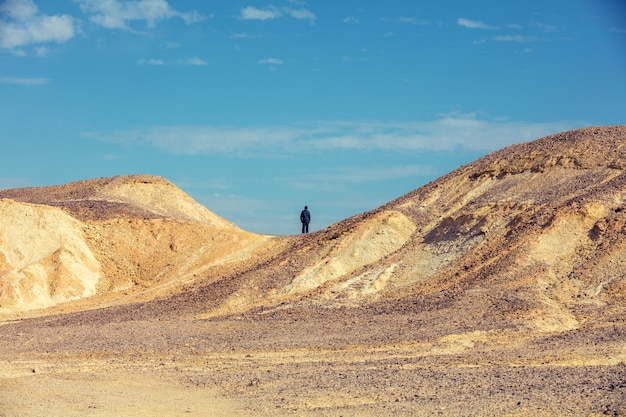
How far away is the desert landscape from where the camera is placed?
681 inches

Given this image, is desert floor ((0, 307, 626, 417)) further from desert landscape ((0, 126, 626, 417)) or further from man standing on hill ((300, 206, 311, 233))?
man standing on hill ((300, 206, 311, 233))

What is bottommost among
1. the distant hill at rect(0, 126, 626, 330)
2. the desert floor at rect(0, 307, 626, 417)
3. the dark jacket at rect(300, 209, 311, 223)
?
the desert floor at rect(0, 307, 626, 417)

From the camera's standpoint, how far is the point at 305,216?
4422 centimetres

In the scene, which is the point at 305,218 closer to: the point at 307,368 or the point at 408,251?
the point at 408,251

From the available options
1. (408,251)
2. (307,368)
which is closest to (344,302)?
(408,251)

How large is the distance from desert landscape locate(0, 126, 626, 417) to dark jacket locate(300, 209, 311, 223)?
310cm

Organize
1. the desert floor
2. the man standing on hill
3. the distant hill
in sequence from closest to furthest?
the desert floor
the distant hill
the man standing on hill

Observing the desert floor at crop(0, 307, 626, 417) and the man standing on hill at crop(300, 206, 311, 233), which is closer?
the desert floor at crop(0, 307, 626, 417)

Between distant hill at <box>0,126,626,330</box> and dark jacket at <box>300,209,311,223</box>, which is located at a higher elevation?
dark jacket at <box>300,209,311,223</box>

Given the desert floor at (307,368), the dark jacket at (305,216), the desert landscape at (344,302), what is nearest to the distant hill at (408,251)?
the desert landscape at (344,302)

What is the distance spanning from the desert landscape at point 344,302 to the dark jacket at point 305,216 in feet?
10.2

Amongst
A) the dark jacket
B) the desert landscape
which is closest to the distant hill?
Result: the desert landscape

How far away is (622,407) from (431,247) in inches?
743

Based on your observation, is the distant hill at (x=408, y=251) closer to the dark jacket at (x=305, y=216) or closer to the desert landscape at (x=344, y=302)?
the desert landscape at (x=344, y=302)
